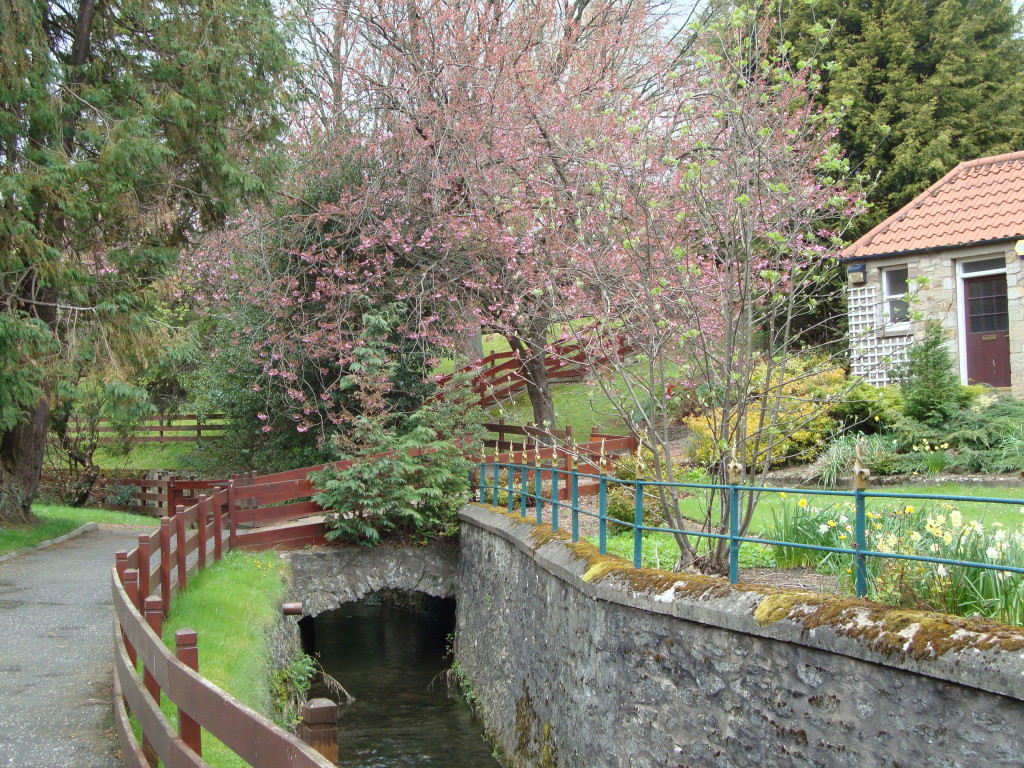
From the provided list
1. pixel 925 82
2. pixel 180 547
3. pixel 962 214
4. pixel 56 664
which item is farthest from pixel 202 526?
pixel 925 82

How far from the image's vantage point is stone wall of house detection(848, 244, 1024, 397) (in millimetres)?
16328

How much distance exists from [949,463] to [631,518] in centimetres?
484

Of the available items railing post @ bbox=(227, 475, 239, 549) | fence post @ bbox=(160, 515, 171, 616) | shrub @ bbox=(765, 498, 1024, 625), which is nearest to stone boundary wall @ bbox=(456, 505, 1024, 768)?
shrub @ bbox=(765, 498, 1024, 625)

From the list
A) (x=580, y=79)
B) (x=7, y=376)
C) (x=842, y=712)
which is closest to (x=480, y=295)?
(x=580, y=79)

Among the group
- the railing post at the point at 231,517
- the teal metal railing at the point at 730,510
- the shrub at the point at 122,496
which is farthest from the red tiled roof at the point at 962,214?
the shrub at the point at 122,496

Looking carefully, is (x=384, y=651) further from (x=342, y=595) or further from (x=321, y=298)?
(x=321, y=298)

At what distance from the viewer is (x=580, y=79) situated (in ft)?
57.3

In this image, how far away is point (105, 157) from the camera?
14281mm

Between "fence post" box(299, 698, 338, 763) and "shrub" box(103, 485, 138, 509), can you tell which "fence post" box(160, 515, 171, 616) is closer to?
"fence post" box(299, 698, 338, 763)

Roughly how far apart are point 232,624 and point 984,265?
1444 centimetres

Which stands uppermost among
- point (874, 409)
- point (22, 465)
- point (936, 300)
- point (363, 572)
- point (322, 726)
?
point (936, 300)

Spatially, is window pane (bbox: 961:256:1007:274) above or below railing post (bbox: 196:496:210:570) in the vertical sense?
above

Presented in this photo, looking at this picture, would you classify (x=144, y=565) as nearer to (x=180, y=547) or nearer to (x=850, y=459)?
(x=180, y=547)

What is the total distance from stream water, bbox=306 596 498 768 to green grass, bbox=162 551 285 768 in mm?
1976
